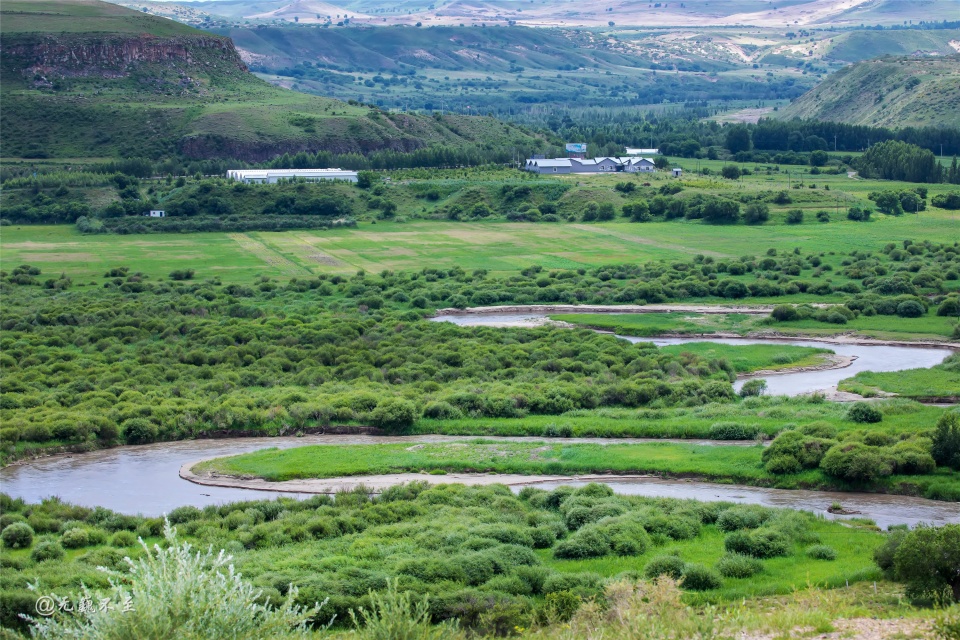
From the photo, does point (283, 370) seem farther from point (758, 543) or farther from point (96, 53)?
point (96, 53)

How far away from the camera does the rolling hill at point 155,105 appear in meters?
126

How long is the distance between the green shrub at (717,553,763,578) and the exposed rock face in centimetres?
12693

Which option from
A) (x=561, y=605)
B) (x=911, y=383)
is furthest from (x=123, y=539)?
(x=911, y=383)

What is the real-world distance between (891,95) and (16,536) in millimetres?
162505

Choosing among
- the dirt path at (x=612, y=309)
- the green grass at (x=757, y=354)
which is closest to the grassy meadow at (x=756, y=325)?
the dirt path at (x=612, y=309)

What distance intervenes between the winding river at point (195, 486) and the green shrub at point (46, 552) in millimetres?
5325

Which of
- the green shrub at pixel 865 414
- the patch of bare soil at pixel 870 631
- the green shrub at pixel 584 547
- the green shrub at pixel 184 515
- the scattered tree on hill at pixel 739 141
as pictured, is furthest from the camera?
the scattered tree on hill at pixel 739 141

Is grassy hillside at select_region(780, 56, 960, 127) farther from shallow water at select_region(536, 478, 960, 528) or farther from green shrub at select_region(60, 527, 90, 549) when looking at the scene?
green shrub at select_region(60, 527, 90, 549)

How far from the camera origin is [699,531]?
30469 mm

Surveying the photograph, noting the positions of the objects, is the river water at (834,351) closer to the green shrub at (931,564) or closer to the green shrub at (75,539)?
the green shrub at (931,564)

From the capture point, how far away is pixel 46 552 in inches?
1150

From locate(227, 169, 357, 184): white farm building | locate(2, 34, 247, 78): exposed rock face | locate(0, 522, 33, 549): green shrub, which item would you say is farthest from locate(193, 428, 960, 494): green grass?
locate(2, 34, 247, 78): exposed rock face

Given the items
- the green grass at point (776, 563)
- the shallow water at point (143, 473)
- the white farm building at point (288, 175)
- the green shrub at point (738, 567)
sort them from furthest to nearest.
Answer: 1. the white farm building at point (288, 175)
2. the shallow water at point (143, 473)
3. the green shrub at point (738, 567)
4. the green grass at point (776, 563)

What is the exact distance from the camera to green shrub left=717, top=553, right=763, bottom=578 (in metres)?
26.9
